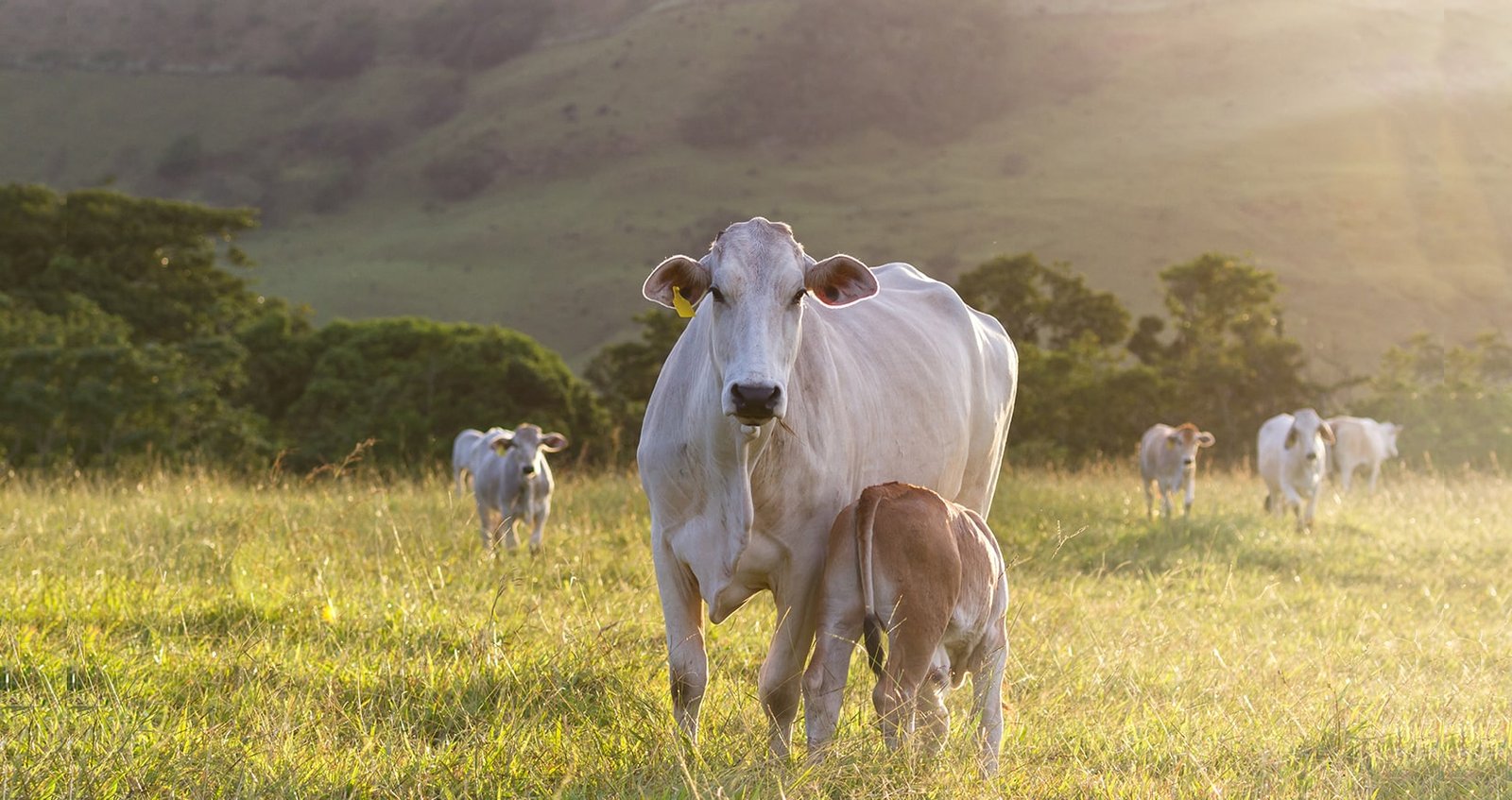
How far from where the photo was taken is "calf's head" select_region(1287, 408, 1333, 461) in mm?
14055

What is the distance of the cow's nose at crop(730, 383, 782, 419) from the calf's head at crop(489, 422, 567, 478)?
6.91 metres

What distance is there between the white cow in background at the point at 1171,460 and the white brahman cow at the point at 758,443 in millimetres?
10444

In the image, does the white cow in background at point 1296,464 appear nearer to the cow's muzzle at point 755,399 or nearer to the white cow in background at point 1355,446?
the white cow in background at point 1355,446

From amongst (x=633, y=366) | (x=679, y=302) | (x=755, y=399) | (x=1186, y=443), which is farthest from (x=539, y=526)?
(x=633, y=366)

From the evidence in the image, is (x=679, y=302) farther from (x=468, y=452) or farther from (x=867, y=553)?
(x=468, y=452)

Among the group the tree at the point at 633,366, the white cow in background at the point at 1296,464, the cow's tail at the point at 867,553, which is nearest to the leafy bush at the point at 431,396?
the tree at the point at 633,366

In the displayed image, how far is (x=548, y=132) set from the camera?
100312mm

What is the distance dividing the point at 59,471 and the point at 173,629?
8.79 metres

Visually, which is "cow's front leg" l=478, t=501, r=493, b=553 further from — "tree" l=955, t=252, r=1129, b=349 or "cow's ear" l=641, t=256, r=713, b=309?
"tree" l=955, t=252, r=1129, b=349

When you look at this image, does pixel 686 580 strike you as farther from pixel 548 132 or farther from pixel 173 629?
pixel 548 132

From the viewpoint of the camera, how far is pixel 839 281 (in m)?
4.53

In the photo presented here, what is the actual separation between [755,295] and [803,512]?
796mm

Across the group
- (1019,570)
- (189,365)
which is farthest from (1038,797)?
(189,365)

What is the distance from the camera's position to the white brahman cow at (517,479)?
10641 millimetres
